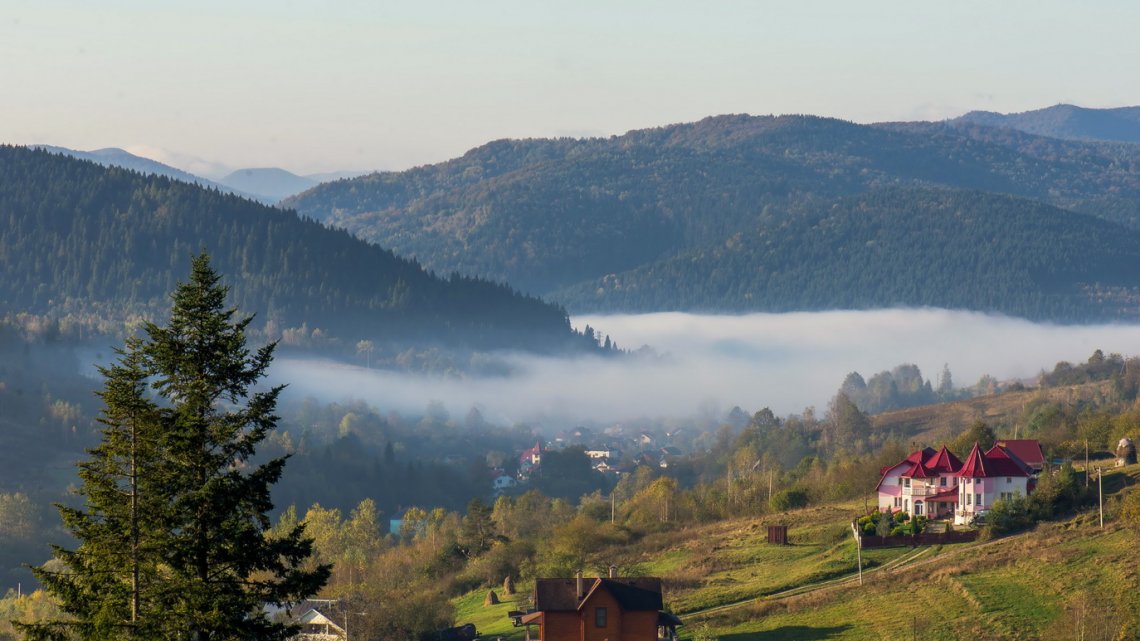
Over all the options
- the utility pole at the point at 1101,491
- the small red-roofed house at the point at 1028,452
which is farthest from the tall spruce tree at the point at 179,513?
the small red-roofed house at the point at 1028,452

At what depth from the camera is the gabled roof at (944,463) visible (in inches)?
4077

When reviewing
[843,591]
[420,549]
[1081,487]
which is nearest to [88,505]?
[843,591]

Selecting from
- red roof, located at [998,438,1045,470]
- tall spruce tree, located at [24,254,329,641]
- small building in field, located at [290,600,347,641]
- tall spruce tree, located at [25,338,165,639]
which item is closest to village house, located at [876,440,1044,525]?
red roof, located at [998,438,1045,470]

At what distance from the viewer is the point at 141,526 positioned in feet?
115

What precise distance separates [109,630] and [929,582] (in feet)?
182

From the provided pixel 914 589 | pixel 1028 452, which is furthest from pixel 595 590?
pixel 1028 452

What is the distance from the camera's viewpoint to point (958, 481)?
102 metres

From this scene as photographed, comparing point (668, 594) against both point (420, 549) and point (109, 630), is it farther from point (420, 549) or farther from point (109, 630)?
point (109, 630)

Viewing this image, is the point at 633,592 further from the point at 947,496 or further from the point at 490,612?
the point at 947,496

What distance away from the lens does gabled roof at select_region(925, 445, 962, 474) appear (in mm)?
103562

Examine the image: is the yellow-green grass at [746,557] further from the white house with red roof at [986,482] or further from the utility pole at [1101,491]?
the utility pole at [1101,491]

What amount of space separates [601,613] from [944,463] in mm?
29048

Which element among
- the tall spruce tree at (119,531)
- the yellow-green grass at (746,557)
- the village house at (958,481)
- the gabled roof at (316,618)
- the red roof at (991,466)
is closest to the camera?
the tall spruce tree at (119,531)

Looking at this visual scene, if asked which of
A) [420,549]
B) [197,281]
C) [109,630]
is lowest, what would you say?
[420,549]
